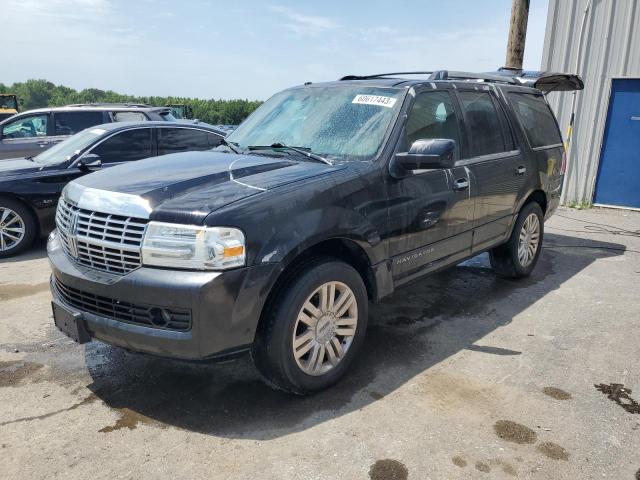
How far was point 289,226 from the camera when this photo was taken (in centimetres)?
287

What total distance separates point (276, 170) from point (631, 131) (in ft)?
28.9

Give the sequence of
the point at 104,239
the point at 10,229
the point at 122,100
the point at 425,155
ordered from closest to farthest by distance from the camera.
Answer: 1. the point at 104,239
2. the point at 425,155
3. the point at 10,229
4. the point at 122,100

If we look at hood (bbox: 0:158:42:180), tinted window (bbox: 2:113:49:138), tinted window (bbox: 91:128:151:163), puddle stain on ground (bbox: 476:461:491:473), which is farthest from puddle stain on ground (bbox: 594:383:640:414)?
tinted window (bbox: 2:113:49:138)

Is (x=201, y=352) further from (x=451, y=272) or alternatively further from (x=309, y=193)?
(x=451, y=272)

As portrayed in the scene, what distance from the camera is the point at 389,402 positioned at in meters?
3.18

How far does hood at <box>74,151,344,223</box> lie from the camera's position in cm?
276

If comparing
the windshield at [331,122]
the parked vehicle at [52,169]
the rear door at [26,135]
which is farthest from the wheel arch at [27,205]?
the windshield at [331,122]

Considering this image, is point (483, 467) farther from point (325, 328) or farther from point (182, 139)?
point (182, 139)

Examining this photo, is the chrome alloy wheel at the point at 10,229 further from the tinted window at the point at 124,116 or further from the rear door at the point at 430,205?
the rear door at the point at 430,205

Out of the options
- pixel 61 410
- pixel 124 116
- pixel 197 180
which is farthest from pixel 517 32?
pixel 61 410

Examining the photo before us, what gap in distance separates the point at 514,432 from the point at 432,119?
228 cm

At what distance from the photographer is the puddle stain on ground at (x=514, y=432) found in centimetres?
282

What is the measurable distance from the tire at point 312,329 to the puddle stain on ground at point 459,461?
35.3 inches

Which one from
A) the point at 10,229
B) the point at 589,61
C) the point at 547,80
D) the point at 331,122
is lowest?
the point at 10,229
